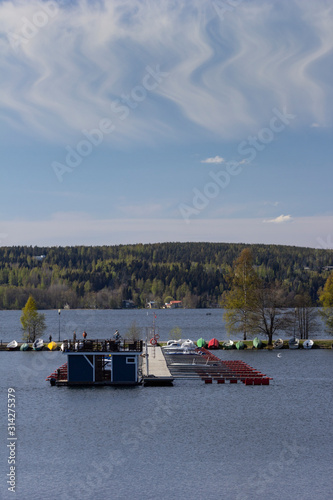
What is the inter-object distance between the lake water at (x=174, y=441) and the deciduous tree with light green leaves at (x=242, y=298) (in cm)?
2813

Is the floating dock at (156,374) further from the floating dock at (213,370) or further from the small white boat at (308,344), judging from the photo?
the small white boat at (308,344)

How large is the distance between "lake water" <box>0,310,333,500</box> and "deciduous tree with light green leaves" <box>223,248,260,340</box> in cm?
2813

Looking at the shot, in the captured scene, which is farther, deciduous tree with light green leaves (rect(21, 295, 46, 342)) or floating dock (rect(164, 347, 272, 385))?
deciduous tree with light green leaves (rect(21, 295, 46, 342))

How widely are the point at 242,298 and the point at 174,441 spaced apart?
5347cm

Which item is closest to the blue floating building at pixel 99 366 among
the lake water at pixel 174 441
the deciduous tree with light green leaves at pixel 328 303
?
the lake water at pixel 174 441

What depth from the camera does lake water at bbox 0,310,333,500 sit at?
32.1m

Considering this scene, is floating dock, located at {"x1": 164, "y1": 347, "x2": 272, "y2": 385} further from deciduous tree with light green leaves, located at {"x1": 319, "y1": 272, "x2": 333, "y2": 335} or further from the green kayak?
deciduous tree with light green leaves, located at {"x1": 319, "y1": 272, "x2": 333, "y2": 335}

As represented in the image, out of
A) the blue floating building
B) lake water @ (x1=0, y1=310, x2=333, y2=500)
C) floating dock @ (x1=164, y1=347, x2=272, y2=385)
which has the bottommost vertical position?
lake water @ (x1=0, y1=310, x2=333, y2=500)

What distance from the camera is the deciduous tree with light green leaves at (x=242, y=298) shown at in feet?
303

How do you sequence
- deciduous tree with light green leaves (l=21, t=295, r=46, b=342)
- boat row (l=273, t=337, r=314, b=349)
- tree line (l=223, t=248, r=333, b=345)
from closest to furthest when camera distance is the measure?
boat row (l=273, t=337, r=314, b=349)
tree line (l=223, t=248, r=333, b=345)
deciduous tree with light green leaves (l=21, t=295, r=46, b=342)

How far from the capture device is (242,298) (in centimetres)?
9281

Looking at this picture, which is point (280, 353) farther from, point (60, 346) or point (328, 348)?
point (60, 346)

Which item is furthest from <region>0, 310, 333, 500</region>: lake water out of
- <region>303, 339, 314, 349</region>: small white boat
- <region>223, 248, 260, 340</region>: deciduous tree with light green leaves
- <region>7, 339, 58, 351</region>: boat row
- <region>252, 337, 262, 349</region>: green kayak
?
<region>7, 339, 58, 351</region>: boat row

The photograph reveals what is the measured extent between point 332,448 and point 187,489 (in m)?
11.3
